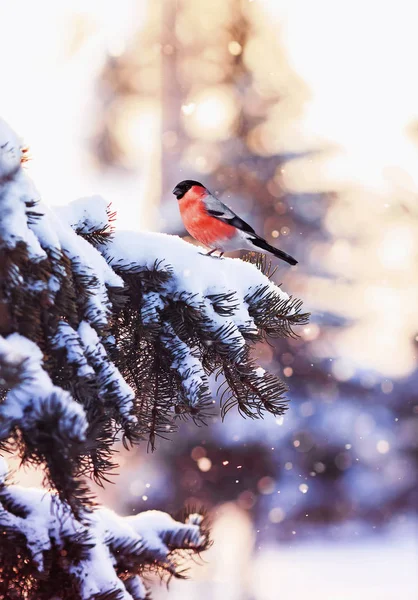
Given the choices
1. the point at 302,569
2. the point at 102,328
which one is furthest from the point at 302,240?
the point at 102,328

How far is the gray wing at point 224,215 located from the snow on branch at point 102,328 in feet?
4.14

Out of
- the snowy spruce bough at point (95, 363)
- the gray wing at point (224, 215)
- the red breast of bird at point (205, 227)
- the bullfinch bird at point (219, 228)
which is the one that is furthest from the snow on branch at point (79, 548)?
the gray wing at point (224, 215)

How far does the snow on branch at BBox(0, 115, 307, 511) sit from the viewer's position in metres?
0.85

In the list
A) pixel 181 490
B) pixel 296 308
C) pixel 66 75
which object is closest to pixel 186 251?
pixel 296 308

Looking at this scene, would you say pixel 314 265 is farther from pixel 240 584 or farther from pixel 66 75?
pixel 66 75

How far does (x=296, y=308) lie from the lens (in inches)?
69.4

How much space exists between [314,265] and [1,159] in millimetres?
7136

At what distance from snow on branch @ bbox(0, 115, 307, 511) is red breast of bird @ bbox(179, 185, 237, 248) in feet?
3.87

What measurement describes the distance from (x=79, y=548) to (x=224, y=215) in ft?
7.84

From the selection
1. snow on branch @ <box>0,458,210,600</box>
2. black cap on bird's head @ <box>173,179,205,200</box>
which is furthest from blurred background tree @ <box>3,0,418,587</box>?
snow on branch @ <box>0,458,210,600</box>

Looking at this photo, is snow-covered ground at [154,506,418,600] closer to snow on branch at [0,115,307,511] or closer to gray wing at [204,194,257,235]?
gray wing at [204,194,257,235]

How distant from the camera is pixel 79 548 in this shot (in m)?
1.08

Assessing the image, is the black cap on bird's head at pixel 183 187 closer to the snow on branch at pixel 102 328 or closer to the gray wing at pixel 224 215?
the gray wing at pixel 224 215

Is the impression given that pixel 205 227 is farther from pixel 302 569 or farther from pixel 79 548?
pixel 302 569
